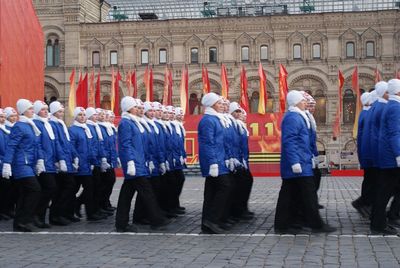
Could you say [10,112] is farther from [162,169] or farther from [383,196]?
[383,196]

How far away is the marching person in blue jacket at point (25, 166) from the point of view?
11375 millimetres

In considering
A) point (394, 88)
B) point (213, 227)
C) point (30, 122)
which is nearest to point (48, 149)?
point (30, 122)

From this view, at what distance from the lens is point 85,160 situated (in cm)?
1304

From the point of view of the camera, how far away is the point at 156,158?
1255 cm

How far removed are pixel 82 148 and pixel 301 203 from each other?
424 cm

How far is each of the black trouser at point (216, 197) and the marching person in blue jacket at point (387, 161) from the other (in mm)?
2132

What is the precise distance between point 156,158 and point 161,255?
4.01 m

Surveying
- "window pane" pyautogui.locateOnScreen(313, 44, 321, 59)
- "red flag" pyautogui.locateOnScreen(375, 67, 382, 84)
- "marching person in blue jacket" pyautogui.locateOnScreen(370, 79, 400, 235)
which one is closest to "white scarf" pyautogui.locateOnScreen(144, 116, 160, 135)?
"marching person in blue jacket" pyautogui.locateOnScreen(370, 79, 400, 235)

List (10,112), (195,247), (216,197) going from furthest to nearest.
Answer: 1. (10,112)
2. (216,197)
3. (195,247)

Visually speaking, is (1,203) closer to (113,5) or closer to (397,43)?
(397,43)

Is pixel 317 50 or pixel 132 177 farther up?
pixel 317 50

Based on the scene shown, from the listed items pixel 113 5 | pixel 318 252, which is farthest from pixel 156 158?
pixel 113 5

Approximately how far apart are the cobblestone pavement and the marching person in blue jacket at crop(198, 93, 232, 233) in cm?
31

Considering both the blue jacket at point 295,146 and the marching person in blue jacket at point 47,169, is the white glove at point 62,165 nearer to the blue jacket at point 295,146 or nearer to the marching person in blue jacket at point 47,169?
the marching person in blue jacket at point 47,169
